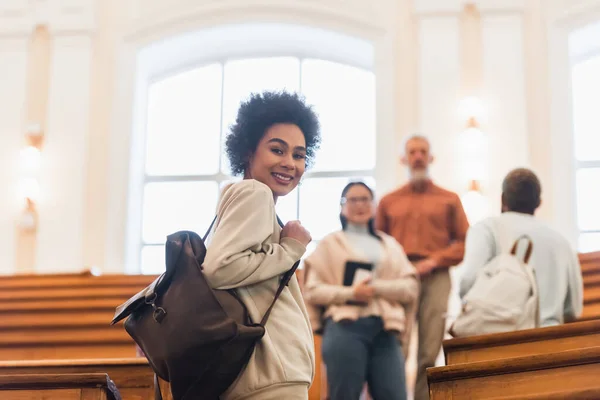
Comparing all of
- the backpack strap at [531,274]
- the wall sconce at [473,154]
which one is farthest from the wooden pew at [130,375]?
the wall sconce at [473,154]

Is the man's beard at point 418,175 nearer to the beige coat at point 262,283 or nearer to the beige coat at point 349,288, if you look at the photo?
the beige coat at point 349,288

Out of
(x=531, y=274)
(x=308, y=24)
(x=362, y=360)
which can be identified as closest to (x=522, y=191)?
(x=531, y=274)

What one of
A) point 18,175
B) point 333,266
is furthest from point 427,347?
point 18,175

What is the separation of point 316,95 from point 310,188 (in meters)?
0.91

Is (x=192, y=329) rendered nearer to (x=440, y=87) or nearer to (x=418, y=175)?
(x=418, y=175)

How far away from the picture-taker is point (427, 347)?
537 centimetres

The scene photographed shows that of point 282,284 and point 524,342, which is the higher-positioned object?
point 282,284

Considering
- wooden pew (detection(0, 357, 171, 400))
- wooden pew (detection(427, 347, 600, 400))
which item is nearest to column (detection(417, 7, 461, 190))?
wooden pew (detection(0, 357, 171, 400))

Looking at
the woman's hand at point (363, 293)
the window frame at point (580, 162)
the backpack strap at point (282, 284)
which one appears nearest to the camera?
the backpack strap at point (282, 284)

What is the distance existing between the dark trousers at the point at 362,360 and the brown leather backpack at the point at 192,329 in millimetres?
1957

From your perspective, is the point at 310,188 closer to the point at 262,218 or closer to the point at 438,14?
the point at 438,14

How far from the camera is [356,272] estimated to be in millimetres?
4941

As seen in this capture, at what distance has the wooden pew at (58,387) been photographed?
328cm

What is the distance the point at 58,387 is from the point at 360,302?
175cm
